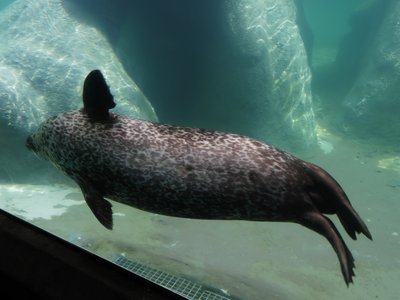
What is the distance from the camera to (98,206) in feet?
10.1

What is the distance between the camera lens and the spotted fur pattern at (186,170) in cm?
283

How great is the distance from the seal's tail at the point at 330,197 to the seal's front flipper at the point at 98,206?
171cm

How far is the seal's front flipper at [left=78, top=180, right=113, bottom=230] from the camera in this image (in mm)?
3064

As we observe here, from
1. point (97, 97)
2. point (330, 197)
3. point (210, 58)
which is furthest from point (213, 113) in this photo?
point (330, 197)

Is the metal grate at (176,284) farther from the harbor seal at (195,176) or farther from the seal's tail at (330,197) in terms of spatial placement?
the seal's tail at (330,197)

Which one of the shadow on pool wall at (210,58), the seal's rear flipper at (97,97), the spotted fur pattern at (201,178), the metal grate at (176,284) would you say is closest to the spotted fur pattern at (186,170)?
the spotted fur pattern at (201,178)

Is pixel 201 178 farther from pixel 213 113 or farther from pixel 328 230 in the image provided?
pixel 213 113

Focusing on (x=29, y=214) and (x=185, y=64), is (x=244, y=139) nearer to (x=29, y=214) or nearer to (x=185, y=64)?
(x=29, y=214)

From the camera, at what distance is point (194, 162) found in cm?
289

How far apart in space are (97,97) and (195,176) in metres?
1.15

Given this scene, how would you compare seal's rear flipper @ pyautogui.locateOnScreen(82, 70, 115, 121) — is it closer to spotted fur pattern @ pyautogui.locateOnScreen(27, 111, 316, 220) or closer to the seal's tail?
spotted fur pattern @ pyautogui.locateOnScreen(27, 111, 316, 220)

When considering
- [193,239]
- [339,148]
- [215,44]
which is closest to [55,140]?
[193,239]

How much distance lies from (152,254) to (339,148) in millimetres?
9083

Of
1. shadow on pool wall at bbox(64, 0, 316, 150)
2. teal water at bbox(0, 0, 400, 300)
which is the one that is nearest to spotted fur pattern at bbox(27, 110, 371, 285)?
teal water at bbox(0, 0, 400, 300)
